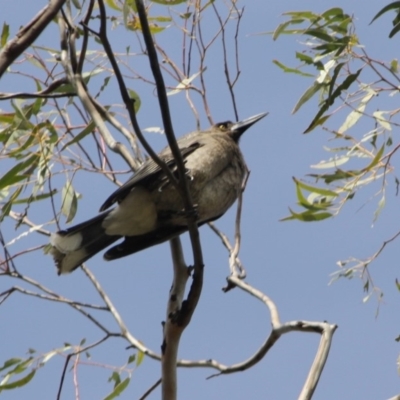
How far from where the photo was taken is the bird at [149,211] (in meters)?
4.02

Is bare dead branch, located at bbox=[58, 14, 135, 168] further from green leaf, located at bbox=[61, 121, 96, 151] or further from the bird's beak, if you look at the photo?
the bird's beak

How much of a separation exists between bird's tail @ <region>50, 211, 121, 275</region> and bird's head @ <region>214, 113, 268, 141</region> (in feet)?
3.00

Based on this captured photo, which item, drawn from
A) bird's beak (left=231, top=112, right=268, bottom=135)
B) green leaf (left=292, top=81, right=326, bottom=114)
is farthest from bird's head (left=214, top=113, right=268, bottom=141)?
green leaf (left=292, top=81, right=326, bottom=114)

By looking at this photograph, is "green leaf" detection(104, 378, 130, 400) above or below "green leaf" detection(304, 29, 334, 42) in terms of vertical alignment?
below

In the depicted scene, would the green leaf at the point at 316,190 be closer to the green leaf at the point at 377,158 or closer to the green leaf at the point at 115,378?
the green leaf at the point at 377,158

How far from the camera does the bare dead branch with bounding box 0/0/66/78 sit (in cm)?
186

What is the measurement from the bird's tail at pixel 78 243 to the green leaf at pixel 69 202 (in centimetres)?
8

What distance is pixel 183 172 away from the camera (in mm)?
2854

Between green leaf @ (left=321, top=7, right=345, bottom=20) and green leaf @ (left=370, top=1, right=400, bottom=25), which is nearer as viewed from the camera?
green leaf @ (left=370, top=1, right=400, bottom=25)

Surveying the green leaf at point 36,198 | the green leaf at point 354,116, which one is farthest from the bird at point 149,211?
the green leaf at point 354,116

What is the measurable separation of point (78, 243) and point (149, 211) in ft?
1.13

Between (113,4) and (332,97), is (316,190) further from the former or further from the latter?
(113,4)

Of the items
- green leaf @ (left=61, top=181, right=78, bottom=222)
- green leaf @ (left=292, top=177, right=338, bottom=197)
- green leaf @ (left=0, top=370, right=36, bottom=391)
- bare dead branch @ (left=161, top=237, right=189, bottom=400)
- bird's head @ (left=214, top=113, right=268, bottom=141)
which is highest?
bird's head @ (left=214, top=113, right=268, bottom=141)

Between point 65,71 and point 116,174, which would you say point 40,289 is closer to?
point 116,174
